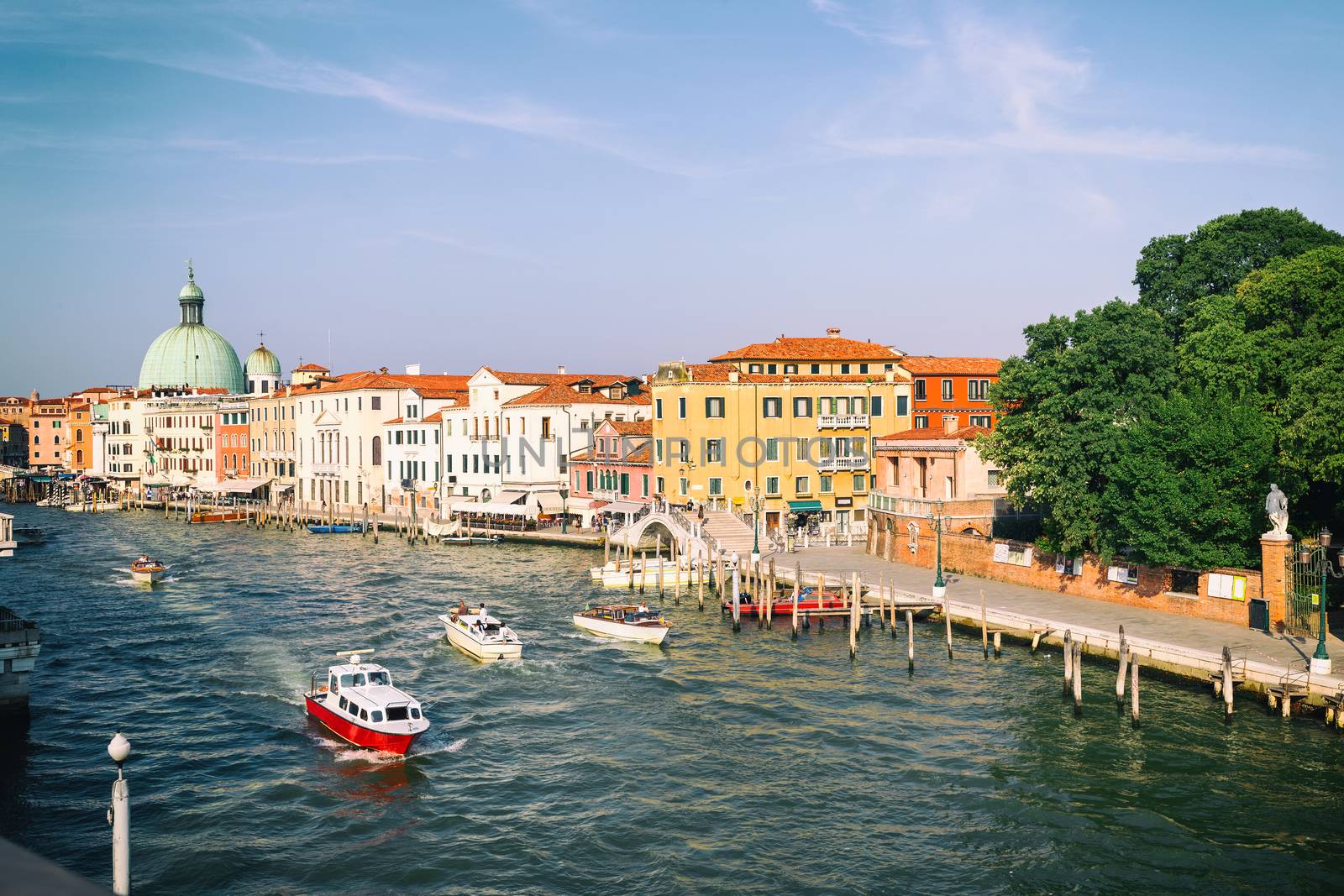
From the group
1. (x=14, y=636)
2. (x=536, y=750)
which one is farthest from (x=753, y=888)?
(x=14, y=636)

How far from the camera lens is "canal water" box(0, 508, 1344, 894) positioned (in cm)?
2008

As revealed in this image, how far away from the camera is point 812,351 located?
6581 centimetres

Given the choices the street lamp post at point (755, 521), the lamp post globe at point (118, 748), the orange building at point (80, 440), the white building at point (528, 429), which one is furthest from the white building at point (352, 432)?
the lamp post globe at point (118, 748)

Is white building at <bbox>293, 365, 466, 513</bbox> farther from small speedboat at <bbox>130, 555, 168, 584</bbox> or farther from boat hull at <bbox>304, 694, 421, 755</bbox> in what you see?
boat hull at <bbox>304, 694, 421, 755</bbox>

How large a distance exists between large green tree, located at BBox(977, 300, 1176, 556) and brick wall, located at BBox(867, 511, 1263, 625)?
1.11m

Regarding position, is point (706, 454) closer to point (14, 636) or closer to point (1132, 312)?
point (1132, 312)

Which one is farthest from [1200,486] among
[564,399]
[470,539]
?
[564,399]

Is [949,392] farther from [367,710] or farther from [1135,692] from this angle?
[367,710]

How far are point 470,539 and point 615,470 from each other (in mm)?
10236

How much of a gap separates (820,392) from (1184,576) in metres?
28.4

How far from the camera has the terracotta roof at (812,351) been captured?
2549 inches

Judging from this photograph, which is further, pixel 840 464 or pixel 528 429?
pixel 528 429

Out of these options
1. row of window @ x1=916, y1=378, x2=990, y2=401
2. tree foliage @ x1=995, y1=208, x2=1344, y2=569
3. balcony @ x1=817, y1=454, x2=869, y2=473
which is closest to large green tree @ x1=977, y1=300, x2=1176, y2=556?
tree foliage @ x1=995, y1=208, x2=1344, y2=569

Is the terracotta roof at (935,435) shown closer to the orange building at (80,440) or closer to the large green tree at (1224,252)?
the large green tree at (1224,252)
